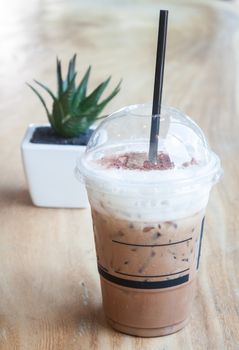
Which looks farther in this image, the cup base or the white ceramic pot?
the white ceramic pot

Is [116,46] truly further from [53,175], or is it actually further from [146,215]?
[146,215]

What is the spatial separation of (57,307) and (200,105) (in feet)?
2.79

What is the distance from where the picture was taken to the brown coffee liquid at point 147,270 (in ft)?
2.22

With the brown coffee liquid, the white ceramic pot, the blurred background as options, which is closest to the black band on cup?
the brown coffee liquid

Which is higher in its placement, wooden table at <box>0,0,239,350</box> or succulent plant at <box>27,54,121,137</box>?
succulent plant at <box>27,54,121,137</box>

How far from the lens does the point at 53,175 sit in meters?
1.02

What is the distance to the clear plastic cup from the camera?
662 millimetres

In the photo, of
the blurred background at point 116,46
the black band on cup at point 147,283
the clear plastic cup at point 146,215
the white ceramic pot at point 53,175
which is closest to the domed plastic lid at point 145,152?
the clear plastic cup at point 146,215

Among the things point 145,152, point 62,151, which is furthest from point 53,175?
point 145,152

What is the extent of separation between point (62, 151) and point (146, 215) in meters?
0.38

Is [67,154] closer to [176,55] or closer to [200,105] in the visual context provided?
[200,105]

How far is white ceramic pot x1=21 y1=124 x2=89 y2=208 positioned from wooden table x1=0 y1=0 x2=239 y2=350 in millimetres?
20

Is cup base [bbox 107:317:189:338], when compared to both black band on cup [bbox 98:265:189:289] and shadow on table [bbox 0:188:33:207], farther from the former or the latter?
shadow on table [bbox 0:188:33:207]

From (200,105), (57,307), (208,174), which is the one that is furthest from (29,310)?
(200,105)
